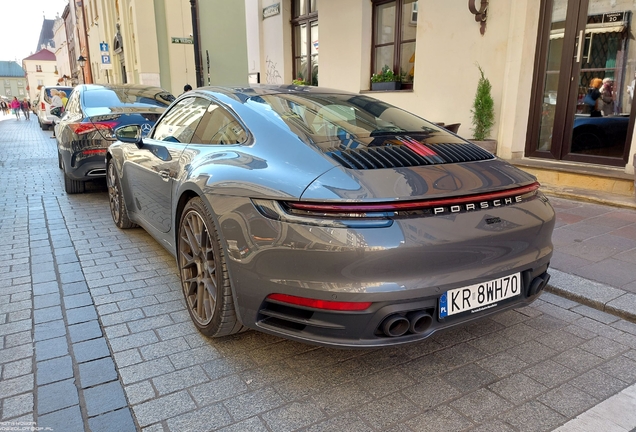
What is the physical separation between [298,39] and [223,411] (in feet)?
35.4

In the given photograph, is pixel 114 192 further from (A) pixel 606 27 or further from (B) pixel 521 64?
(A) pixel 606 27

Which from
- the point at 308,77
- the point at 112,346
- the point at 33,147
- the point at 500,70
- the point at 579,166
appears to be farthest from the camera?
the point at 33,147

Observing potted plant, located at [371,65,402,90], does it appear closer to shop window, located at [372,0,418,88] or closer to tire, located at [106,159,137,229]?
shop window, located at [372,0,418,88]

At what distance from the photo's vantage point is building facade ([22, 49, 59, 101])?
91750 millimetres

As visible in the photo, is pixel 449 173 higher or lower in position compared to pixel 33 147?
higher

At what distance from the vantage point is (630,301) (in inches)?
121

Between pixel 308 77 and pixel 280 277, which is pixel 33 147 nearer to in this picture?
pixel 308 77

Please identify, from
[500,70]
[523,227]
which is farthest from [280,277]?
[500,70]

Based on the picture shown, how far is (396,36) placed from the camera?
854cm

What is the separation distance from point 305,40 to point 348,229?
10244mm

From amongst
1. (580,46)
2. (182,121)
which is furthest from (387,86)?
(182,121)

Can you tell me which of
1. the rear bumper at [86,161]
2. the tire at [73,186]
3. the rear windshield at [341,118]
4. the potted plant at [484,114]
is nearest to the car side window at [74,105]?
the rear bumper at [86,161]

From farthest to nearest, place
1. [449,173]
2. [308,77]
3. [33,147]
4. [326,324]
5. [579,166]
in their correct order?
[33,147], [308,77], [579,166], [449,173], [326,324]

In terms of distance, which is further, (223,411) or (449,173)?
(449,173)
